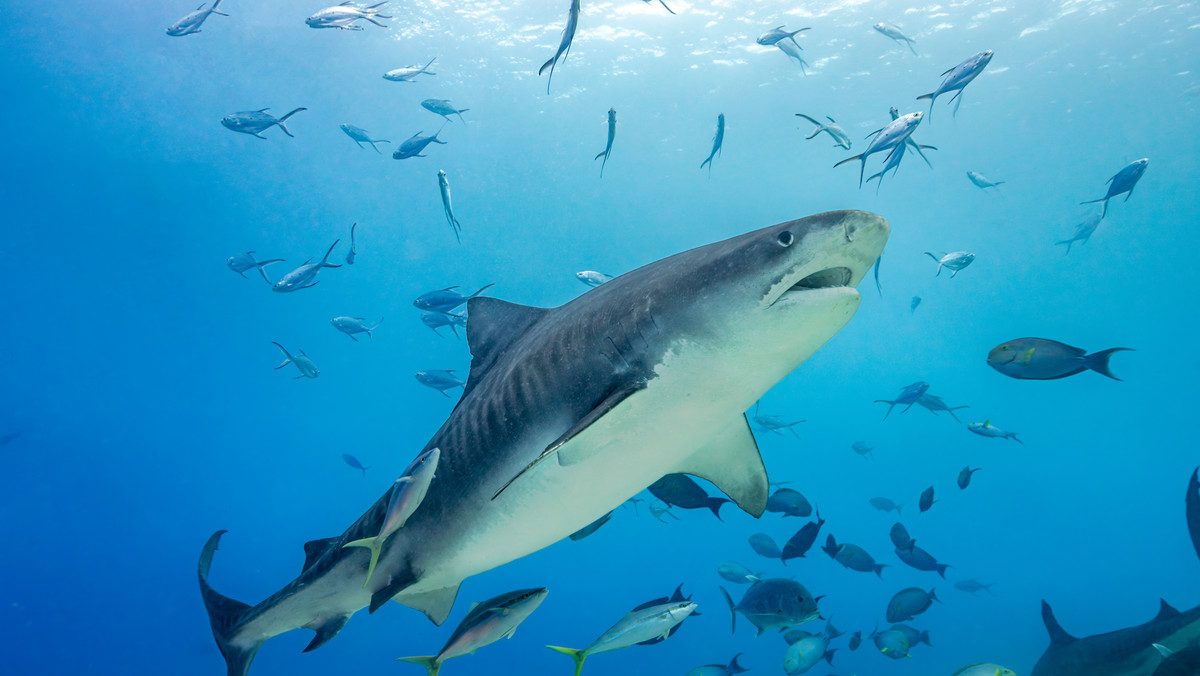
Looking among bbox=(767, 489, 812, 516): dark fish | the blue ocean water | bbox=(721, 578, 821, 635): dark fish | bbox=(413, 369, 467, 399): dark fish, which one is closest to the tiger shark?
bbox=(721, 578, 821, 635): dark fish

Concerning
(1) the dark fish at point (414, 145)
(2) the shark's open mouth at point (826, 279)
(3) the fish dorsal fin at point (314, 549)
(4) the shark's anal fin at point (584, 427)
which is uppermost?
(2) the shark's open mouth at point (826, 279)

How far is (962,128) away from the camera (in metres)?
27.0

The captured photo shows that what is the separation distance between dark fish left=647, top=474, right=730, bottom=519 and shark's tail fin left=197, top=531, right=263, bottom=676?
2618 millimetres

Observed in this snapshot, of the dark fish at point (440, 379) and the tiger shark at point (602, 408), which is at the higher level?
the tiger shark at point (602, 408)

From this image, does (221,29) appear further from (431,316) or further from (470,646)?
(470,646)

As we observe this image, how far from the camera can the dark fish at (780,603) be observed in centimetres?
457

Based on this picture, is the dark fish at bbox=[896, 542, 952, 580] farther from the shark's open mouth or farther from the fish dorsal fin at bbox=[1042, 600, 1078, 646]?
the shark's open mouth

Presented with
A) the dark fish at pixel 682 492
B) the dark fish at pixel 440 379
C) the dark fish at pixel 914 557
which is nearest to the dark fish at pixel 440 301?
the dark fish at pixel 440 379

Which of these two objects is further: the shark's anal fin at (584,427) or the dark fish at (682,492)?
the dark fish at (682,492)

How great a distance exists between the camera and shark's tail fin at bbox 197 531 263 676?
289 centimetres

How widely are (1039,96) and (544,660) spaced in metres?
36.3

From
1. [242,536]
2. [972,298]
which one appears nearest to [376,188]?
[242,536]

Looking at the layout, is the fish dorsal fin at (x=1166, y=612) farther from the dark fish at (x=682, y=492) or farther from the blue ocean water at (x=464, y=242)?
the blue ocean water at (x=464, y=242)

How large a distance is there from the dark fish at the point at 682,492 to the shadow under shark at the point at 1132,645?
11.8 feet
